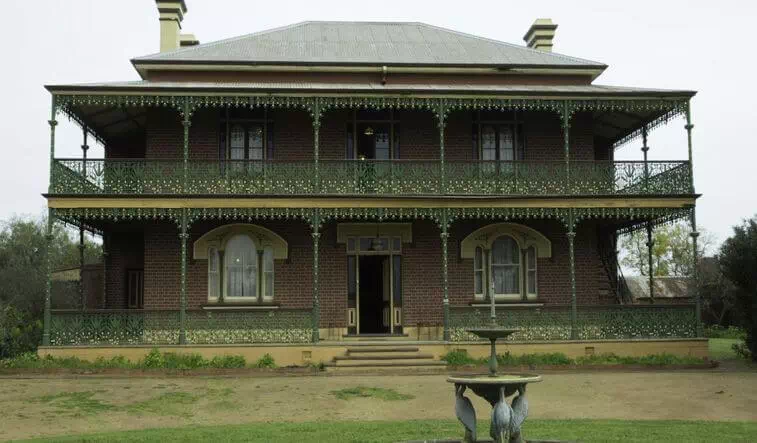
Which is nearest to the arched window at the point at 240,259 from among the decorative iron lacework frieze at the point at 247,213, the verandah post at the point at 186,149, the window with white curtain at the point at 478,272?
the decorative iron lacework frieze at the point at 247,213

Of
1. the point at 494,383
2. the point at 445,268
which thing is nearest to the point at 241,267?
the point at 445,268

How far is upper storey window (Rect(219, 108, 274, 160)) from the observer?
22.5m

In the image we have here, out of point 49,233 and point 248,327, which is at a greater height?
point 49,233

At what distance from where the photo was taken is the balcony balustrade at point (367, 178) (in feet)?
66.8

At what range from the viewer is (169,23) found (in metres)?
Answer: 26.1

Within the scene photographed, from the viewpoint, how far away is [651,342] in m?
20.3

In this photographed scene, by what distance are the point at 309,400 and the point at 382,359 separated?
4320 millimetres

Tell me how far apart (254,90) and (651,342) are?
36.0ft

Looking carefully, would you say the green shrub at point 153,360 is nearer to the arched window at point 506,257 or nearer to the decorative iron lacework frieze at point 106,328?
A: the decorative iron lacework frieze at point 106,328

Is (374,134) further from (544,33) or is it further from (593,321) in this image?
(544,33)

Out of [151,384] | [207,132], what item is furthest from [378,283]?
[151,384]

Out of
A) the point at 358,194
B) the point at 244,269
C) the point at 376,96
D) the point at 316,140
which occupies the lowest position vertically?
the point at 244,269

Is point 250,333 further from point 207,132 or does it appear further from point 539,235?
point 539,235

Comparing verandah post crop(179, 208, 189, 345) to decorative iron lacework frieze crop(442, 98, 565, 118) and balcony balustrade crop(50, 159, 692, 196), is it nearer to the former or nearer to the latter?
balcony balustrade crop(50, 159, 692, 196)
